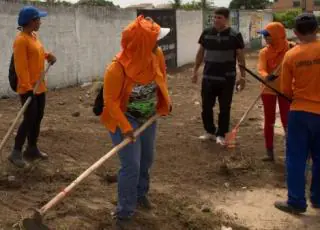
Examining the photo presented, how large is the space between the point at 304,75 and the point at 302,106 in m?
0.29

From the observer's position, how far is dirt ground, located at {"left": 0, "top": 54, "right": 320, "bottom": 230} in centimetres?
452

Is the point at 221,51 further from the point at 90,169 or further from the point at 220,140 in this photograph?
the point at 90,169

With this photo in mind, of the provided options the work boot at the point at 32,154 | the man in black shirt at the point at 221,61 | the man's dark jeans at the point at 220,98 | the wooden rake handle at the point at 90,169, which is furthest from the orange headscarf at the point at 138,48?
the man's dark jeans at the point at 220,98

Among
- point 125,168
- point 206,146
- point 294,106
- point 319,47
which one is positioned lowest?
point 206,146

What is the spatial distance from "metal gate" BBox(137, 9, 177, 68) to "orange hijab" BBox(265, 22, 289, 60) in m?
10.5

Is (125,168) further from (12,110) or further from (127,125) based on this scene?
(12,110)

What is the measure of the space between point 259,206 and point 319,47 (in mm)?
1686

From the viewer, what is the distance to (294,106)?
4.70 meters

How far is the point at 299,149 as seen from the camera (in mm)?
4691

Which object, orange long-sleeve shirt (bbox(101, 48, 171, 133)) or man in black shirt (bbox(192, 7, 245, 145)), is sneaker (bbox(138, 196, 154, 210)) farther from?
man in black shirt (bbox(192, 7, 245, 145))

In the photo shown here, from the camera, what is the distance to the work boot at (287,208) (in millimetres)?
4777

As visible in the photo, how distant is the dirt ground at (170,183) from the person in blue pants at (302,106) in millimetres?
309

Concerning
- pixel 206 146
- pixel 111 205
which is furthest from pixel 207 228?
pixel 206 146

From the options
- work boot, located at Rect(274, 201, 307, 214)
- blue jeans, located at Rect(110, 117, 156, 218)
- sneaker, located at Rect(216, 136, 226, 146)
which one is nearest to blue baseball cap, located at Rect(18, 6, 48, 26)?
blue jeans, located at Rect(110, 117, 156, 218)
